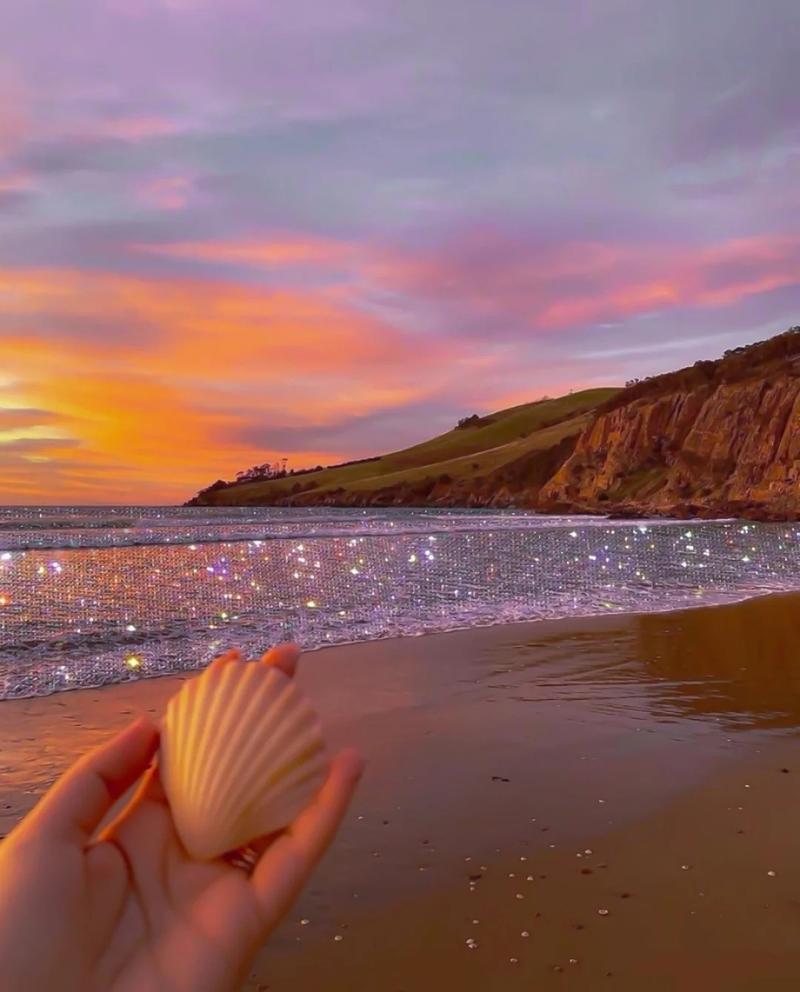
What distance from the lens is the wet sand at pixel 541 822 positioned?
2.78 meters

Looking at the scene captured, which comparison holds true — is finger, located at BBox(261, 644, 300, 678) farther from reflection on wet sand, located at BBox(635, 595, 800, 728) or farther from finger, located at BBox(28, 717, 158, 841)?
reflection on wet sand, located at BBox(635, 595, 800, 728)

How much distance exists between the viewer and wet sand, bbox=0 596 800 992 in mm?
2779

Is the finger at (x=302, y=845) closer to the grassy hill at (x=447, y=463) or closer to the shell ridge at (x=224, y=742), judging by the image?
the shell ridge at (x=224, y=742)

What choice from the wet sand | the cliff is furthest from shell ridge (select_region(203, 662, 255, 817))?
the cliff

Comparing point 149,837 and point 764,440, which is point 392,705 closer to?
point 149,837

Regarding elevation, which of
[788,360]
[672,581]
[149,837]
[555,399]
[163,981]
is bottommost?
[672,581]

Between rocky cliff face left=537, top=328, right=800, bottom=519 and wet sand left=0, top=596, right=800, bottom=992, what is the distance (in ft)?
102

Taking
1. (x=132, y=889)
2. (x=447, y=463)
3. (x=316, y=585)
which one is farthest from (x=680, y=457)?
(x=447, y=463)

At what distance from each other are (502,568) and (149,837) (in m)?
17.4

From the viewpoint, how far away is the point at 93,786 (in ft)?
4.94

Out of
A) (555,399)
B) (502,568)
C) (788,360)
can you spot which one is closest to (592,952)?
(502,568)

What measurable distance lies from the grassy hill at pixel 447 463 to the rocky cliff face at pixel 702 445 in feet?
82.4

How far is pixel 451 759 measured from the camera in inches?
199

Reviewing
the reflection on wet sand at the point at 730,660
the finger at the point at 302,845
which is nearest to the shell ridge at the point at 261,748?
the finger at the point at 302,845
